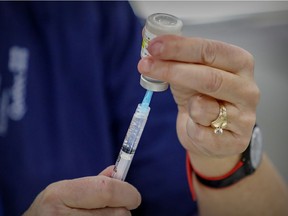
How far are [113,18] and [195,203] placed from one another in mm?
348

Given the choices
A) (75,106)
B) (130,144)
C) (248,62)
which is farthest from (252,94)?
(75,106)

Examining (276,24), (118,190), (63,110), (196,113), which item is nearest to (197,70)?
(196,113)

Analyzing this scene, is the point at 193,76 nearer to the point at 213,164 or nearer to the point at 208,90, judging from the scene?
the point at 208,90

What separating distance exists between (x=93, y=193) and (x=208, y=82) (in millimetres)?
172

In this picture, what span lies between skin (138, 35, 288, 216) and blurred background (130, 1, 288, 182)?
0.74ft

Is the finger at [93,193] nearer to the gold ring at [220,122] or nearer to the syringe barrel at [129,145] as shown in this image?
the syringe barrel at [129,145]

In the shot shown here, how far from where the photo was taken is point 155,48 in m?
0.39

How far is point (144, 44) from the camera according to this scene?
0.41 m

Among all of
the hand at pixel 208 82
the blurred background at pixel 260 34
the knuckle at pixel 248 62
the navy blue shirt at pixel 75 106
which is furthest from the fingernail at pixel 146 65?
the blurred background at pixel 260 34

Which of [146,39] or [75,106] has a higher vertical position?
[146,39]

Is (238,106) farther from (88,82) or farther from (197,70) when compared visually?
(88,82)

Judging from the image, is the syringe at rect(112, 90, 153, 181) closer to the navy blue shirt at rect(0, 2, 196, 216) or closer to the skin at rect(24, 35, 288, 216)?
the skin at rect(24, 35, 288, 216)

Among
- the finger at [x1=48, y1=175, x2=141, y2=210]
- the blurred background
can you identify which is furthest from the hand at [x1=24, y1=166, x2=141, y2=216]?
the blurred background

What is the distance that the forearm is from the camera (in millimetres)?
609
